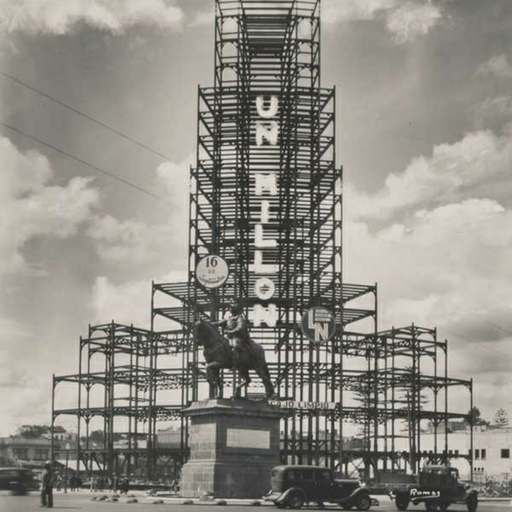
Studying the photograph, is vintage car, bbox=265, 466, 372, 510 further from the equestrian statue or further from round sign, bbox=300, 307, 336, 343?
round sign, bbox=300, 307, 336, 343

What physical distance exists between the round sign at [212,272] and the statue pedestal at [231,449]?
1822 centimetres

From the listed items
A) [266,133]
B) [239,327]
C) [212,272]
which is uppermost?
[266,133]

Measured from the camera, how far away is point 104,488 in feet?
228

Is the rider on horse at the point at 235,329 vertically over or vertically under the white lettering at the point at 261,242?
under

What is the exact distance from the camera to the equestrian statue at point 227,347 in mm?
40781

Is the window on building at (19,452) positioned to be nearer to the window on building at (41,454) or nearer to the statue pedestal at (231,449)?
the window on building at (41,454)

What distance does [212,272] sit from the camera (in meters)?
59.2

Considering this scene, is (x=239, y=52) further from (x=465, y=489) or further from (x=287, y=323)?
(x=465, y=489)

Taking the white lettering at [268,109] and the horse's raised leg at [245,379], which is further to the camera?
the white lettering at [268,109]

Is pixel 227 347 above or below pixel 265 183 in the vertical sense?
below

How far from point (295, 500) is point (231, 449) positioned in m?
4.05

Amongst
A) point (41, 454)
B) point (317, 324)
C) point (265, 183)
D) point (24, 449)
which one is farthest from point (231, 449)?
point (41, 454)

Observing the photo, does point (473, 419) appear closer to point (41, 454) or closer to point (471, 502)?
point (471, 502)

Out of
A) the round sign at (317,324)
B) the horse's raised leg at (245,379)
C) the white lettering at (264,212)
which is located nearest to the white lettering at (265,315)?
the round sign at (317,324)
